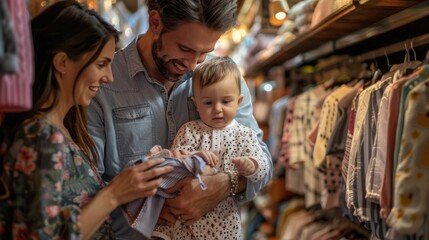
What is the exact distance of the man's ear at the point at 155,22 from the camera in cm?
209

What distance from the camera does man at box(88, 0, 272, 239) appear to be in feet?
6.56

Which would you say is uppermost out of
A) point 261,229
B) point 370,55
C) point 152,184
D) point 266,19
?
point 266,19

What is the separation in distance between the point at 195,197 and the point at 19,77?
2.98 feet

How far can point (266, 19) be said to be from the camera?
4176 millimetres

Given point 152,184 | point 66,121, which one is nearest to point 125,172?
point 152,184

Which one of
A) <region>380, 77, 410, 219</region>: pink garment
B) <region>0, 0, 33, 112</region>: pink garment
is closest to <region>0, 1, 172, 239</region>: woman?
<region>0, 0, 33, 112</region>: pink garment

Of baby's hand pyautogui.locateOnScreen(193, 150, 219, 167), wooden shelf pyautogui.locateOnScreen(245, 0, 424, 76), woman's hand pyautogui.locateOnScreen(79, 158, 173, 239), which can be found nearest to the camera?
woman's hand pyautogui.locateOnScreen(79, 158, 173, 239)

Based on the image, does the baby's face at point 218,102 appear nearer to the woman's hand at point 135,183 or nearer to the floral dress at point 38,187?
the woman's hand at point 135,183

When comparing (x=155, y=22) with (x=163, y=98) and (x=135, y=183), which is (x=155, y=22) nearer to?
(x=163, y=98)

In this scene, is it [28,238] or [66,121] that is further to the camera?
[66,121]

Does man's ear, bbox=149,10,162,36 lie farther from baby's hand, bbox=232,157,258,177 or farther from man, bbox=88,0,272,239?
baby's hand, bbox=232,157,258,177

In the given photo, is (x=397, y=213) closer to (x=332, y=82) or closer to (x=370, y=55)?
(x=370, y=55)

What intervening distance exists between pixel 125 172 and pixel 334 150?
1.39 meters

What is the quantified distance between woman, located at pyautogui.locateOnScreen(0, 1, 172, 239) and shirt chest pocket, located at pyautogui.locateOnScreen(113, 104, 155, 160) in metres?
0.27
